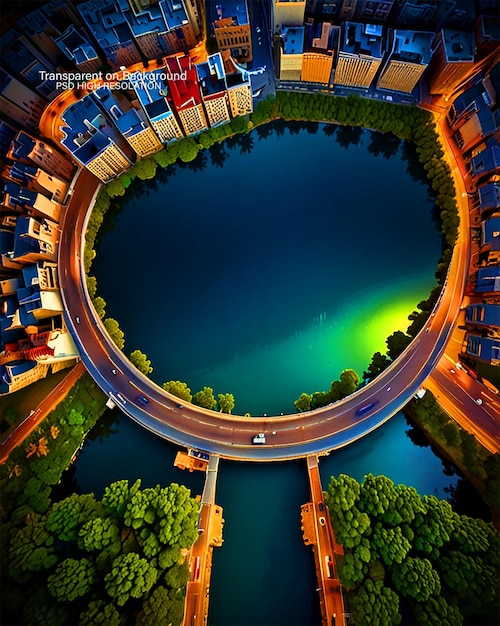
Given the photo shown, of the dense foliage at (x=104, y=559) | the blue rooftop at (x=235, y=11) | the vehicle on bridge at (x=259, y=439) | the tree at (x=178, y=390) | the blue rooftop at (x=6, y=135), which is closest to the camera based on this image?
the dense foliage at (x=104, y=559)

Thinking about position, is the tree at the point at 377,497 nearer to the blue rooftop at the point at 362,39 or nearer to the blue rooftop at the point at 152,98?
the blue rooftop at the point at 152,98

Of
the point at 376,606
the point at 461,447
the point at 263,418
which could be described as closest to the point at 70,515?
the point at 263,418

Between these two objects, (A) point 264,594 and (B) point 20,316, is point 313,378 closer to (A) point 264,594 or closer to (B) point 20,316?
(A) point 264,594

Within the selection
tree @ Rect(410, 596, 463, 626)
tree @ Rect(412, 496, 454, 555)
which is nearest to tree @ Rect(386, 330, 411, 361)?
tree @ Rect(412, 496, 454, 555)

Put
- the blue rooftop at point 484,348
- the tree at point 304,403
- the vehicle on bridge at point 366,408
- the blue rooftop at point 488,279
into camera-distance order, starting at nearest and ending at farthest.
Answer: the blue rooftop at point 484,348
the blue rooftop at point 488,279
the vehicle on bridge at point 366,408
the tree at point 304,403

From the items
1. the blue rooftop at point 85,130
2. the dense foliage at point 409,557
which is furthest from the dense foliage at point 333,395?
the blue rooftop at point 85,130

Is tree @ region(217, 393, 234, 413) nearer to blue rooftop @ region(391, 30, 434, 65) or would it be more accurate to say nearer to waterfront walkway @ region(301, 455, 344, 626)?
waterfront walkway @ region(301, 455, 344, 626)

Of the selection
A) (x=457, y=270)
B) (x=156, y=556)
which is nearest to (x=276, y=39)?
(x=457, y=270)

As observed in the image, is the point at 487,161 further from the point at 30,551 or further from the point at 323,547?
the point at 30,551
